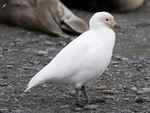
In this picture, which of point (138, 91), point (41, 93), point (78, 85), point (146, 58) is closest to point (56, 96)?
point (41, 93)

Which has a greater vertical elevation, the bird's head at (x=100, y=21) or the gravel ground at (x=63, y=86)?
the bird's head at (x=100, y=21)

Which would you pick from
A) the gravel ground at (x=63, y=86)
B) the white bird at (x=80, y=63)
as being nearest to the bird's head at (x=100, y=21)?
the white bird at (x=80, y=63)

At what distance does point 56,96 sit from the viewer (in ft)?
14.1

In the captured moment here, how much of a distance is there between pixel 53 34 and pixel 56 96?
2577 millimetres

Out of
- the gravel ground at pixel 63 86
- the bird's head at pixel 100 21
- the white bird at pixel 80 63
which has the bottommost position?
the gravel ground at pixel 63 86

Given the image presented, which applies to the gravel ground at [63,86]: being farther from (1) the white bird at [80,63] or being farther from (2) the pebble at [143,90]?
(1) the white bird at [80,63]

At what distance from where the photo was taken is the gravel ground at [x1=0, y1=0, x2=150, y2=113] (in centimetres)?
400

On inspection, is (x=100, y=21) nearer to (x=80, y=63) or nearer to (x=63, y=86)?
(x=80, y=63)

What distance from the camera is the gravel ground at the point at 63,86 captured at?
13.1ft

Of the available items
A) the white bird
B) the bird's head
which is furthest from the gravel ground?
the bird's head

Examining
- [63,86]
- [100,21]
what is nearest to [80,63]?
[100,21]

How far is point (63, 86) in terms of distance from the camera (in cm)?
462

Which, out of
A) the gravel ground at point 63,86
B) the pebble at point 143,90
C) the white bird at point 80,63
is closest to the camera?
the white bird at point 80,63

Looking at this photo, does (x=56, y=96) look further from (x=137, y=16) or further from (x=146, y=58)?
(x=137, y=16)
